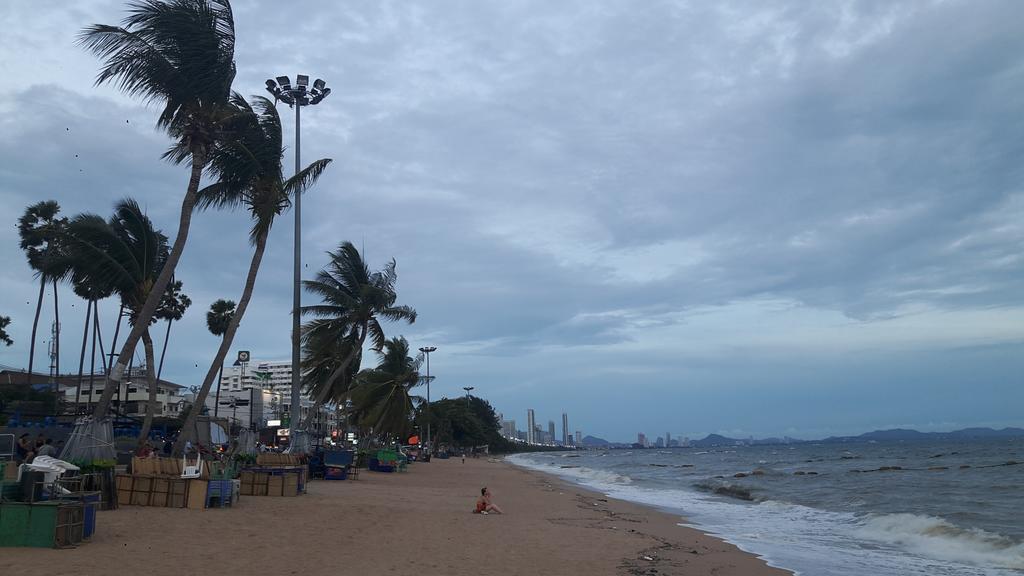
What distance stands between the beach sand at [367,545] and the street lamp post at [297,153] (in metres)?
4.84

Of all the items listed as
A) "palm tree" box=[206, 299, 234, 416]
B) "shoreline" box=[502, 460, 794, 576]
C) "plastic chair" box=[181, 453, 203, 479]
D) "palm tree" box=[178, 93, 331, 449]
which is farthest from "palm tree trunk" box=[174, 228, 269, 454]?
"palm tree" box=[206, 299, 234, 416]

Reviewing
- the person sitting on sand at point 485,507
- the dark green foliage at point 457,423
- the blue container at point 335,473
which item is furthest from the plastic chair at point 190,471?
the dark green foliage at point 457,423

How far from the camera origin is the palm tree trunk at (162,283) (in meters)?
15.2

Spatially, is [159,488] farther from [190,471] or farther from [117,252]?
[117,252]

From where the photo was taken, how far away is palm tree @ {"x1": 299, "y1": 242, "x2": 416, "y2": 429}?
27.6 meters

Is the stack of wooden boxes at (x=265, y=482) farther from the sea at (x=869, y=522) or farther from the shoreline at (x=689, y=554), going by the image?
the sea at (x=869, y=522)

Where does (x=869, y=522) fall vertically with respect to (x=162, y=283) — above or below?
below

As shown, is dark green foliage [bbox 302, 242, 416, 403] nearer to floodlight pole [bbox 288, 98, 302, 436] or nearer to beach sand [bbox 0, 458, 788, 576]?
floodlight pole [bbox 288, 98, 302, 436]

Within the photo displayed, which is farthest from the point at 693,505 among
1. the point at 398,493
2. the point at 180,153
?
the point at 180,153

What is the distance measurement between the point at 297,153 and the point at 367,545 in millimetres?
13770

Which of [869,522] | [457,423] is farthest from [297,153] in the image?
[457,423]

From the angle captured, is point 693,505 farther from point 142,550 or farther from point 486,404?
point 486,404

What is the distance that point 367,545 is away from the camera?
1020 centimetres

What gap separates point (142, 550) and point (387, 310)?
68.5 ft
